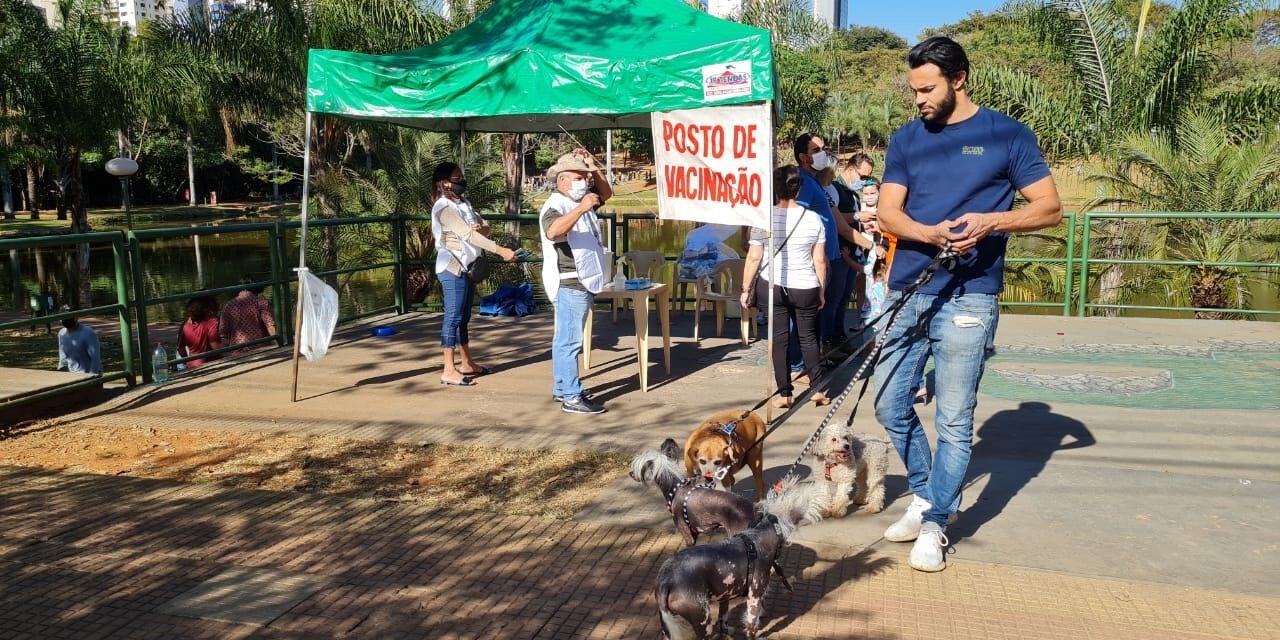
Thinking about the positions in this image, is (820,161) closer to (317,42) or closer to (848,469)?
(848,469)

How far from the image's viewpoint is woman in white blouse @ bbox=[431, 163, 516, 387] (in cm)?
692

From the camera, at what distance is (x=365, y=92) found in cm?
663

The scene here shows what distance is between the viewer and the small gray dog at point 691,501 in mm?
3373

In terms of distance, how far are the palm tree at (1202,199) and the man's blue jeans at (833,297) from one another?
6314 mm

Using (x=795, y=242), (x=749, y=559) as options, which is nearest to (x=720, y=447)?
(x=749, y=559)

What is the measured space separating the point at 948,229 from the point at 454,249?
4331 mm

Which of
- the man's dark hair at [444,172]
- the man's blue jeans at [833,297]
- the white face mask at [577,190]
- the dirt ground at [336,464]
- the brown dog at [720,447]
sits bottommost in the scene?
the dirt ground at [336,464]

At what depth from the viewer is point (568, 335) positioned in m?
6.30

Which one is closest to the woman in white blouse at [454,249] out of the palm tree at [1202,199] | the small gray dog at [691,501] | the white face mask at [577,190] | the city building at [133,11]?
the white face mask at [577,190]

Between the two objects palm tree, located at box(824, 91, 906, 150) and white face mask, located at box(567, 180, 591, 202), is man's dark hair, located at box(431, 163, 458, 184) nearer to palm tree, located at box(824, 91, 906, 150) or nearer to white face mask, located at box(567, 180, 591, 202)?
white face mask, located at box(567, 180, 591, 202)

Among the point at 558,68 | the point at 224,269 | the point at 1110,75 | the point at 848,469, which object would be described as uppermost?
the point at 1110,75

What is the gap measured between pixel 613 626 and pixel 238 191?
5930 cm

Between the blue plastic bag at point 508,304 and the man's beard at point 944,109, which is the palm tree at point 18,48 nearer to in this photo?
the blue plastic bag at point 508,304

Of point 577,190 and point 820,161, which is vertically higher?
point 820,161
